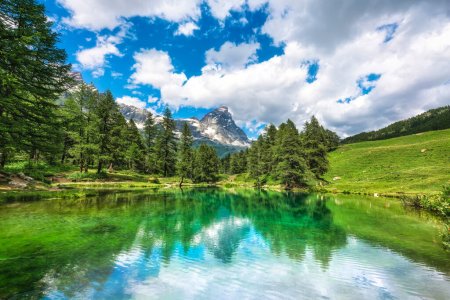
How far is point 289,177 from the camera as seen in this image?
6794 cm

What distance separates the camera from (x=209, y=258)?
1330 cm

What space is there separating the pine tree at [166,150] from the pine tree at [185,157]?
3.06m

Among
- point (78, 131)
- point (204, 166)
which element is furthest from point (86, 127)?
point (204, 166)

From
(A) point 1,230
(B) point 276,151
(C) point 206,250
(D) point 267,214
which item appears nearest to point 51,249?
(A) point 1,230

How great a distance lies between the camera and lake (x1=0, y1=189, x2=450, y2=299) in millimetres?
9394

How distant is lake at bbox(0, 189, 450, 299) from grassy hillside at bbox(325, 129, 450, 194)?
1233 inches

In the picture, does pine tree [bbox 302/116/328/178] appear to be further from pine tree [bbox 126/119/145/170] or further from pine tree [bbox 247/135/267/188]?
pine tree [bbox 126/119/145/170]

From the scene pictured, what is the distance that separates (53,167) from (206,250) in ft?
158

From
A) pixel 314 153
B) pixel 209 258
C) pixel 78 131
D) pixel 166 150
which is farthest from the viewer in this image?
pixel 166 150

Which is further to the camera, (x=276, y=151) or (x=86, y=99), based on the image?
(x=276, y=151)

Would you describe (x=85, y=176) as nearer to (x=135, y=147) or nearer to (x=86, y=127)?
(x=86, y=127)

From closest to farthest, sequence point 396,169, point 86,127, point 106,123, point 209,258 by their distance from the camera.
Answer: point 209,258, point 86,127, point 106,123, point 396,169

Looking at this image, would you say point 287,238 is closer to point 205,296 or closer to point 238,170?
point 205,296

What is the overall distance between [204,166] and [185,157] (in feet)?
32.0
